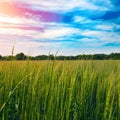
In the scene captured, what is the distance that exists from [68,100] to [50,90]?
0.35m

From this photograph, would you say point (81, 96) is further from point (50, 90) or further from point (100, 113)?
point (50, 90)

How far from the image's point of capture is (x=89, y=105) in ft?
12.9

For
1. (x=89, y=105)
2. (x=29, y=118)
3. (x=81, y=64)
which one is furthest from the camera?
(x=81, y=64)

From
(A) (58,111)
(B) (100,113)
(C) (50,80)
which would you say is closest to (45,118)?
(A) (58,111)

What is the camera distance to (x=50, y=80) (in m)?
2.26

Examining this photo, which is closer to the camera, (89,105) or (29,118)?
(29,118)

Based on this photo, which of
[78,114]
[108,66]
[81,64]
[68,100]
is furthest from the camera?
[108,66]

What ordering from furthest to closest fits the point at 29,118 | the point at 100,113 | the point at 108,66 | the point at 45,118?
1. the point at 108,66
2. the point at 100,113
3. the point at 45,118
4. the point at 29,118

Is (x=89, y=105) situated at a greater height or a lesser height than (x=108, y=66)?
lesser

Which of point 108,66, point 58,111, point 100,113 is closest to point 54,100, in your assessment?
point 58,111

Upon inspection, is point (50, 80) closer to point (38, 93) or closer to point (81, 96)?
point (38, 93)

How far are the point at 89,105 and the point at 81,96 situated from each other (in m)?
0.53

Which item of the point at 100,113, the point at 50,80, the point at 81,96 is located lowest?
the point at 100,113

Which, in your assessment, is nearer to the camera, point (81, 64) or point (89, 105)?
point (89, 105)
